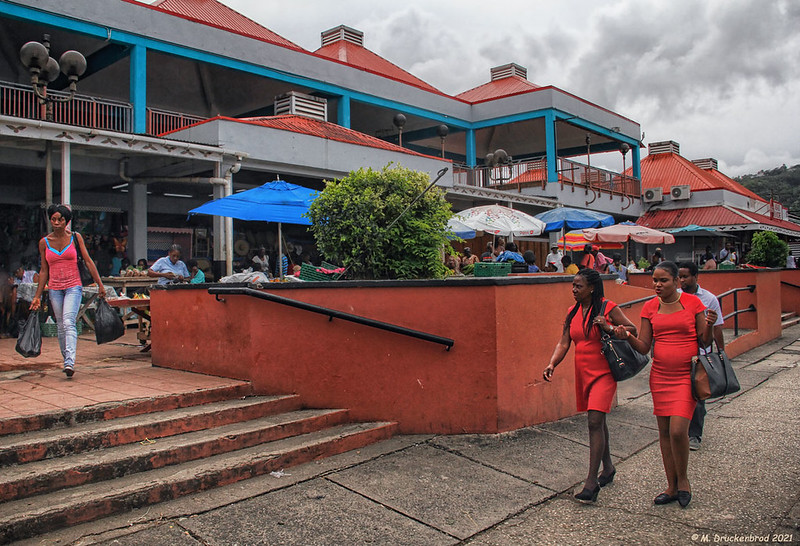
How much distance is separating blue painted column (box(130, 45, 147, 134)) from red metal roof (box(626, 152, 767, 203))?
25.1 m

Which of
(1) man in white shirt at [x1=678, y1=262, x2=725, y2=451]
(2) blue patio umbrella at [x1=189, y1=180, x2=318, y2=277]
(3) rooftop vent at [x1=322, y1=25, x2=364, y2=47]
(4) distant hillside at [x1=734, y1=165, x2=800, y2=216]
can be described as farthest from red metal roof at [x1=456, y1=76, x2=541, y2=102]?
(4) distant hillside at [x1=734, y1=165, x2=800, y2=216]

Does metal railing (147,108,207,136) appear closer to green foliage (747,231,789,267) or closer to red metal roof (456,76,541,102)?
red metal roof (456,76,541,102)

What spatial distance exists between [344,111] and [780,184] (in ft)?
161

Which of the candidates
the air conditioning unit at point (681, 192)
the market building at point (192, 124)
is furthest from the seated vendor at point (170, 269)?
the air conditioning unit at point (681, 192)

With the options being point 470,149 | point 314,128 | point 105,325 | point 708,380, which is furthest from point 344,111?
point 708,380

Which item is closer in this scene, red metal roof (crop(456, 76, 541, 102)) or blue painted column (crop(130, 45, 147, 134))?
blue painted column (crop(130, 45, 147, 134))

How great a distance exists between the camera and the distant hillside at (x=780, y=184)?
152 feet

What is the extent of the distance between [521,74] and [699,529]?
1093 inches

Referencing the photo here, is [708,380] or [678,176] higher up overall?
[678,176]

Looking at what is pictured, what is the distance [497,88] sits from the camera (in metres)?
27.1

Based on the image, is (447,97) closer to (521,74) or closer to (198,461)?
(521,74)

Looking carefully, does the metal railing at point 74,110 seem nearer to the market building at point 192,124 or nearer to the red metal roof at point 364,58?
the market building at point 192,124

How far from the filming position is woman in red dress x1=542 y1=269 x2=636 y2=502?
13.1ft

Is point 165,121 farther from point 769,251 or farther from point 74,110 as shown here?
point 769,251
